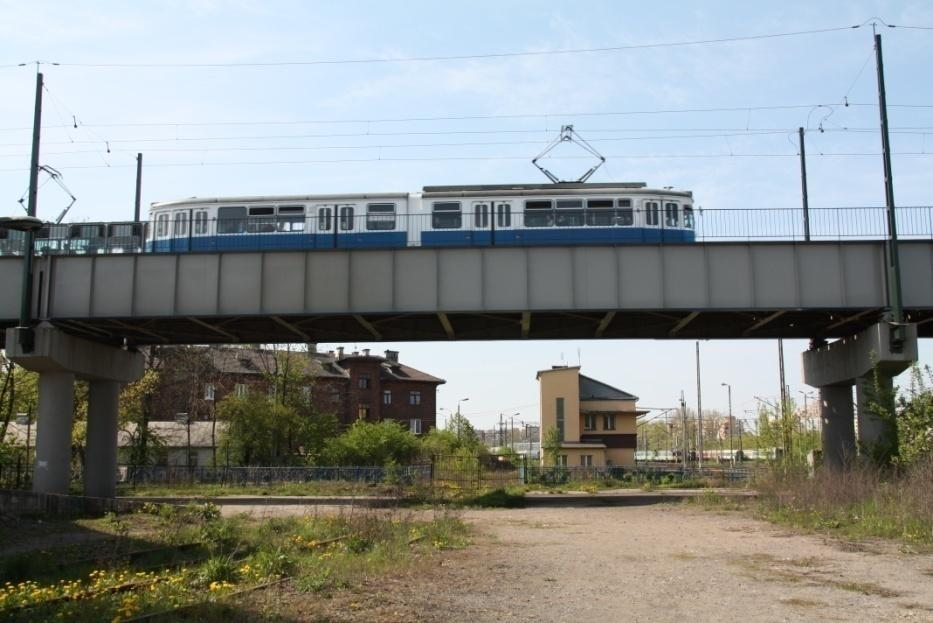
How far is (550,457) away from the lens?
205 ft

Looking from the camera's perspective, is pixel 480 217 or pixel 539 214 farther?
pixel 480 217

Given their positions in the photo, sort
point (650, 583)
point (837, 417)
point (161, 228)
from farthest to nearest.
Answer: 1. point (837, 417)
2. point (161, 228)
3. point (650, 583)

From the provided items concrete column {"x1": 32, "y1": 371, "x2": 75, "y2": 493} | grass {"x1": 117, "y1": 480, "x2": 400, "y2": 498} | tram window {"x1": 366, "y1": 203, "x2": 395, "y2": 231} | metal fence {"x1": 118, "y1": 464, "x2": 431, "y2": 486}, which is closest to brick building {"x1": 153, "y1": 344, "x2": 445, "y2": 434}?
metal fence {"x1": 118, "y1": 464, "x2": 431, "y2": 486}

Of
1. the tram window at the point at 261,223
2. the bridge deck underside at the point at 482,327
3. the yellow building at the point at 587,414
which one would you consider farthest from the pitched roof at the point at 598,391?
the tram window at the point at 261,223

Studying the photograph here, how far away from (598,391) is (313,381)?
23.6 m

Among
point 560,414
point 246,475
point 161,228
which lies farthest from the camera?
point 560,414

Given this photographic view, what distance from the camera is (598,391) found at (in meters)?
72.6

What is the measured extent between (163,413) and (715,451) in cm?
7550

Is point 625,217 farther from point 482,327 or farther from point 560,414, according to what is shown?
point 560,414

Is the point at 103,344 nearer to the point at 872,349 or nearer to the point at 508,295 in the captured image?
the point at 508,295

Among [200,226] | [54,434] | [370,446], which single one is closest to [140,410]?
[370,446]

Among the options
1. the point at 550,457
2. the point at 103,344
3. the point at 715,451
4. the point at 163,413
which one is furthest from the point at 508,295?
the point at 715,451

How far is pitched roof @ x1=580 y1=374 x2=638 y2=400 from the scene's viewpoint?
71500mm

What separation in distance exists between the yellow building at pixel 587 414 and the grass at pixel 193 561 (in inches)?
1813
